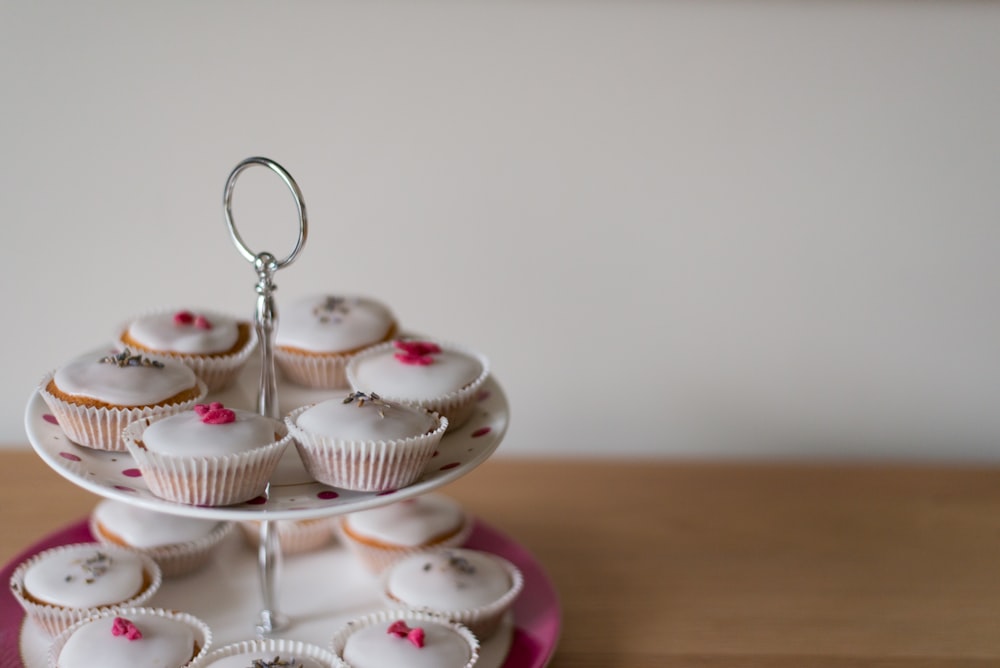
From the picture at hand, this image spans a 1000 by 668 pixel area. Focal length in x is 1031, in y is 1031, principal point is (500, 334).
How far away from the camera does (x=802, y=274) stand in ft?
5.09

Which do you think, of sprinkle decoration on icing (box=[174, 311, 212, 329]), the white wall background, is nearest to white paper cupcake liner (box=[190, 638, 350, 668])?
sprinkle decoration on icing (box=[174, 311, 212, 329])

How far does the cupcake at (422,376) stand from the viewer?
1.04 meters

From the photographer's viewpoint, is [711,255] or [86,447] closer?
[86,447]

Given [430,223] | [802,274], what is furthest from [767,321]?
[430,223]

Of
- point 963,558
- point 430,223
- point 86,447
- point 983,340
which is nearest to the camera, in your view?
point 86,447

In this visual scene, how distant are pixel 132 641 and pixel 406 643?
253mm

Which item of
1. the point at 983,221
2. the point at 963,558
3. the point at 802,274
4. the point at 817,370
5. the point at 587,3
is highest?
the point at 587,3

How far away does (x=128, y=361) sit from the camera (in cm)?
99

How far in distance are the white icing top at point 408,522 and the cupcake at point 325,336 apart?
6.7 inches

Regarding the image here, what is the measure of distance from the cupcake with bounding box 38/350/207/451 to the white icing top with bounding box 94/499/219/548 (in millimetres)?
210

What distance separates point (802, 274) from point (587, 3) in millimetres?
513

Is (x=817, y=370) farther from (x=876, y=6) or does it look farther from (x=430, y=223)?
(x=430, y=223)

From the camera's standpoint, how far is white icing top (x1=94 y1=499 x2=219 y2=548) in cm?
116

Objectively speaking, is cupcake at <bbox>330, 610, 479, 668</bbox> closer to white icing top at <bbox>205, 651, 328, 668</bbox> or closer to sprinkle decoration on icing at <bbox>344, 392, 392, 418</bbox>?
white icing top at <bbox>205, 651, 328, 668</bbox>
